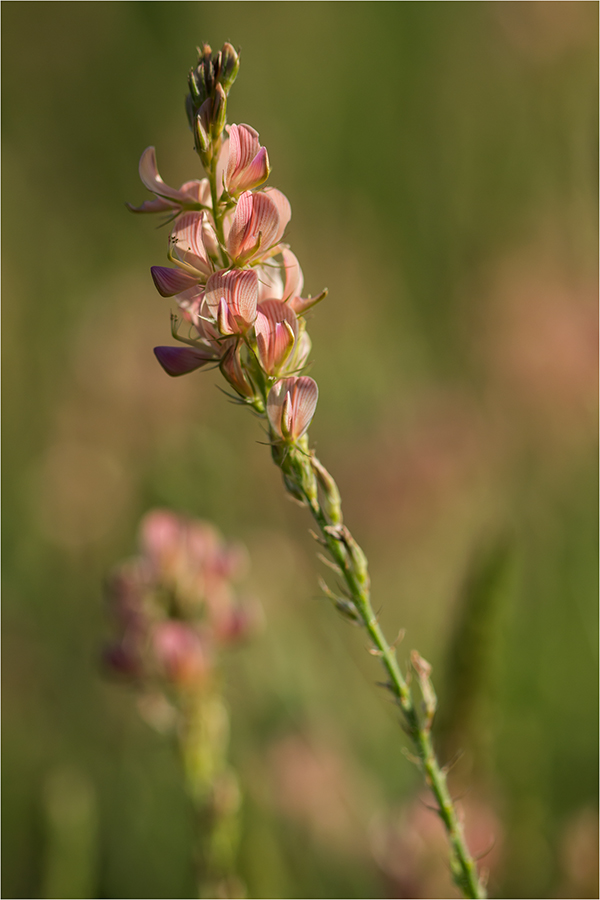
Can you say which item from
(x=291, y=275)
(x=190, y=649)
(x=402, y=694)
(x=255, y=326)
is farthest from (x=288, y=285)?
(x=190, y=649)

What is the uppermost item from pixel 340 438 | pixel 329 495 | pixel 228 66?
pixel 228 66

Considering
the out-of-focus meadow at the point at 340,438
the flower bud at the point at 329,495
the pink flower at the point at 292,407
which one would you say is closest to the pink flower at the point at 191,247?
the pink flower at the point at 292,407

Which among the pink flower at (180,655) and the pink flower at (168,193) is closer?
the pink flower at (168,193)

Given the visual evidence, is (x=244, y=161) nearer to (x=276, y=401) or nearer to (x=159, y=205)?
(x=159, y=205)

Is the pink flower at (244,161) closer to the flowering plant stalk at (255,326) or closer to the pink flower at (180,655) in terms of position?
the flowering plant stalk at (255,326)

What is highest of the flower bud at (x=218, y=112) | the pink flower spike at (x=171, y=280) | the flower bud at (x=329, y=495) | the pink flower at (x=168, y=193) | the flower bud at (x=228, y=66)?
the flower bud at (x=228, y=66)

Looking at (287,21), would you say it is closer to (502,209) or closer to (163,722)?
(502,209)

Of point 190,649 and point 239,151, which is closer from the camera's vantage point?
point 239,151
